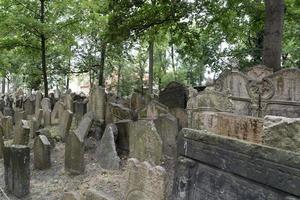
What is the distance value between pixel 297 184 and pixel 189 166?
130cm

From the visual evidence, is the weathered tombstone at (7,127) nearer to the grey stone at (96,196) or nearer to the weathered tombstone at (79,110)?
the weathered tombstone at (79,110)

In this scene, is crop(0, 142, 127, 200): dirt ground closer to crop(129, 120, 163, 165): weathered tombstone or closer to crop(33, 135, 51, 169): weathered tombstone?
crop(33, 135, 51, 169): weathered tombstone

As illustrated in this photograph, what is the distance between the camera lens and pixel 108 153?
307 inches

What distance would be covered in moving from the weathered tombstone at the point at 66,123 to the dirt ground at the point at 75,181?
186 centimetres

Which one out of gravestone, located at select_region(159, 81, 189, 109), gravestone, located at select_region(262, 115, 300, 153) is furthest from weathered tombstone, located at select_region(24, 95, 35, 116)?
gravestone, located at select_region(262, 115, 300, 153)

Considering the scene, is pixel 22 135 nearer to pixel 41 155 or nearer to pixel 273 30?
pixel 41 155

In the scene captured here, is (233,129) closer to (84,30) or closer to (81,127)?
(81,127)

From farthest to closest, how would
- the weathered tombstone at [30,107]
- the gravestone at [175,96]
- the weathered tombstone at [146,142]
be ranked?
the weathered tombstone at [30,107], the gravestone at [175,96], the weathered tombstone at [146,142]

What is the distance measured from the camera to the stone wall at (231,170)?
10.2 feet

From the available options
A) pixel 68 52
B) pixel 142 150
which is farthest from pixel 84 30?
pixel 142 150

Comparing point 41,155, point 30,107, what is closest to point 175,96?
point 41,155

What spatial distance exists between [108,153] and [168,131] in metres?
1.28

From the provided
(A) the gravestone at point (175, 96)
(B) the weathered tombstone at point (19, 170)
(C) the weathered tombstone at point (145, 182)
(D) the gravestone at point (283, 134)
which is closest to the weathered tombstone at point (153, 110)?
(A) the gravestone at point (175, 96)

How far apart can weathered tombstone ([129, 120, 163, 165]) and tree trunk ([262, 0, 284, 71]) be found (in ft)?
22.6
